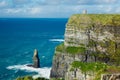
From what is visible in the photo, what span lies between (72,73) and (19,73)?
33.1 metres

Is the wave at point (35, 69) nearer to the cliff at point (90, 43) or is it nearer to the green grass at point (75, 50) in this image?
the cliff at point (90, 43)

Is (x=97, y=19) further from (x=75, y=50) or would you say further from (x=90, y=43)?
(x=75, y=50)

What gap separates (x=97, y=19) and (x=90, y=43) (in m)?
7.08

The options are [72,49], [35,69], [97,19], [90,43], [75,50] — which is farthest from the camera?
[35,69]

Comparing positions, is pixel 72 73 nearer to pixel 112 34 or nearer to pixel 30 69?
pixel 112 34

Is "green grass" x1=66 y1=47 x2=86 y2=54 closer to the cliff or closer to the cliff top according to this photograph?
the cliff

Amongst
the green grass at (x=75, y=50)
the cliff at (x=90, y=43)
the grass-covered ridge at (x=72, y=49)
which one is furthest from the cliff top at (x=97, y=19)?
the green grass at (x=75, y=50)

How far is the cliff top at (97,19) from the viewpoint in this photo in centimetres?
9601

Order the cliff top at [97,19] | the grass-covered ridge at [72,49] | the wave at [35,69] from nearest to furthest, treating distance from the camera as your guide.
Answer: the grass-covered ridge at [72,49], the cliff top at [97,19], the wave at [35,69]

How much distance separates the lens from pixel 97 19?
98.0m

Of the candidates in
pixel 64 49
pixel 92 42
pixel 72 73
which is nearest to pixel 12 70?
pixel 64 49

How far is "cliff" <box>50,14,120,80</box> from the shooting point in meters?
93.4

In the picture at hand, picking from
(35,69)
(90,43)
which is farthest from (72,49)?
(35,69)

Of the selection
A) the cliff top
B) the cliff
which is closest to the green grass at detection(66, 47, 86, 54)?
the cliff
